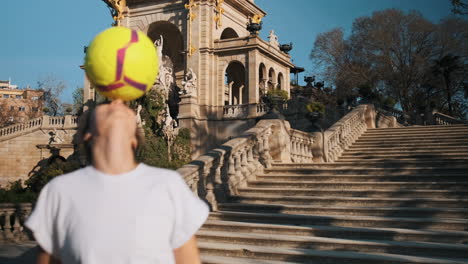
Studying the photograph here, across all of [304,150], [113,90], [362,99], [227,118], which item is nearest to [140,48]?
[113,90]

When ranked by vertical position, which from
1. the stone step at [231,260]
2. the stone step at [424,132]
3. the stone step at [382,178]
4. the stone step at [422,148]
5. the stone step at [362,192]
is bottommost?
the stone step at [231,260]

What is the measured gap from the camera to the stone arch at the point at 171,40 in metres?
39.7

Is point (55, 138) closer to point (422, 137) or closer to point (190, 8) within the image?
point (190, 8)

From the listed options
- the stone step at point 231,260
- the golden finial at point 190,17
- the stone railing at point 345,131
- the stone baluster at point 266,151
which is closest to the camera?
the stone step at point 231,260

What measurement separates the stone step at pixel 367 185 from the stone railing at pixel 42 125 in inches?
1172

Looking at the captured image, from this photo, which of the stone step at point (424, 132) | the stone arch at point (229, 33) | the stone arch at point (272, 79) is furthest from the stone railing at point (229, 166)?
the stone arch at point (229, 33)

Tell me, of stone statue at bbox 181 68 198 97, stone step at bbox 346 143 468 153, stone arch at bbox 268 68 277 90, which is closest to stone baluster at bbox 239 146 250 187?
stone step at bbox 346 143 468 153

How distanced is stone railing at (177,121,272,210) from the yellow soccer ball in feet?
19.5

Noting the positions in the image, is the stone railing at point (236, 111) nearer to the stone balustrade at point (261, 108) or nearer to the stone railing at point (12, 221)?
the stone balustrade at point (261, 108)

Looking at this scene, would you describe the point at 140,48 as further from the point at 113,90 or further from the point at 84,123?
the point at 84,123

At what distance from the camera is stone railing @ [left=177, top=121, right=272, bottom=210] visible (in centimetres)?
837

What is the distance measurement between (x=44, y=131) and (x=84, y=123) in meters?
37.7

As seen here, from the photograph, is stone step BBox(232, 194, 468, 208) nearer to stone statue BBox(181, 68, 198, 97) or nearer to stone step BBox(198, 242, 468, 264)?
stone step BBox(198, 242, 468, 264)

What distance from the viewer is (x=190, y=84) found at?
104 ft
